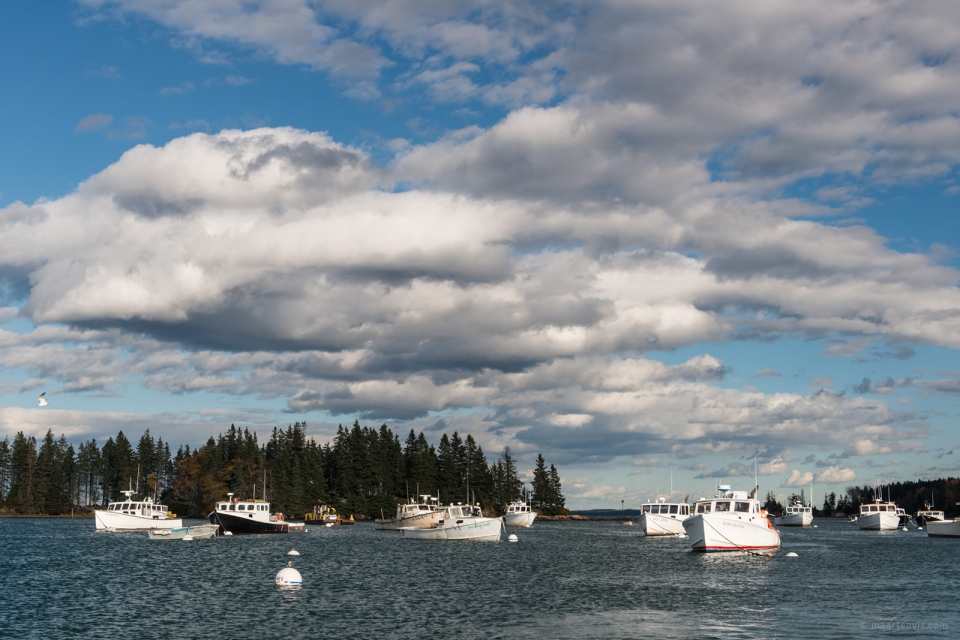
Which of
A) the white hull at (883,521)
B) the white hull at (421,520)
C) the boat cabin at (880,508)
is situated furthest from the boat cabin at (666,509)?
the boat cabin at (880,508)

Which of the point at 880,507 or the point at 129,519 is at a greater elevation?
the point at 129,519

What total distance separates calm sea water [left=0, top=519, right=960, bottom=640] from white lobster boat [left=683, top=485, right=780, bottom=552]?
2.28m

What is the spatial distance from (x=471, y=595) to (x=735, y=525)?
3779 centimetres

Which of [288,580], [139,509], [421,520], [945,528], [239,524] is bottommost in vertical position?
[945,528]

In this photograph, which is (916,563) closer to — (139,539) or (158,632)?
(158,632)

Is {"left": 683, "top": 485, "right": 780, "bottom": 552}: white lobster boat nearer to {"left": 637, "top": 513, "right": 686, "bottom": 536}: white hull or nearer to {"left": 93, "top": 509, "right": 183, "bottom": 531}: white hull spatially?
{"left": 637, "top": 513, "right": 686, "bottom": 536}: white hull

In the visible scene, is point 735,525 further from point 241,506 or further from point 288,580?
point 241,506

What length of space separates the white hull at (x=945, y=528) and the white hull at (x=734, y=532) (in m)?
74.6

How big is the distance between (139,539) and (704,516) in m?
76.0

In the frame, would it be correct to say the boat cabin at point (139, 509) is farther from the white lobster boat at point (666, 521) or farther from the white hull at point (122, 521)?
the white lobster boat at point (666, 521)

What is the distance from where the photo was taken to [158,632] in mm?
40156

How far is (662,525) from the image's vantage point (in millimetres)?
136250

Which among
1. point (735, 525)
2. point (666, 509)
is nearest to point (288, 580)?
point (735, 525)

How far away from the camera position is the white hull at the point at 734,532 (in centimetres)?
8262
